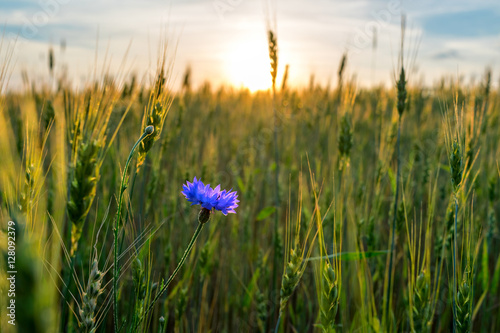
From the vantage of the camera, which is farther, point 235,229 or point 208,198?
point 235,229

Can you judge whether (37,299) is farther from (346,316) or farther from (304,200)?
(304,200)

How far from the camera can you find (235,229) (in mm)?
2006

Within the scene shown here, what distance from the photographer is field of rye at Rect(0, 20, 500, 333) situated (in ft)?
2.58

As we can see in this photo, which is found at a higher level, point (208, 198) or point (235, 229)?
point (208, 198)

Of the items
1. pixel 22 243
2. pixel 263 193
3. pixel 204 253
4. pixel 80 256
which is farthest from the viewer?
pixel 263 193

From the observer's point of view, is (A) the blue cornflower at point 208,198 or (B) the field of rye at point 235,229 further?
(A) the blue cornflower at point 208,198

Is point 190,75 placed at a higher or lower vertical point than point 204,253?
higher

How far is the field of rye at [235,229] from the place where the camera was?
0.79m

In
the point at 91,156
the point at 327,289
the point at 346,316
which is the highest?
the point at 91,156

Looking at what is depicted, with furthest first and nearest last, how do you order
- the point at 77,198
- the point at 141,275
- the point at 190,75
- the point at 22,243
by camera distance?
1. the point at 190,75
2. the point at 141,275
3. the point at 77,198
4. the point at 22,243

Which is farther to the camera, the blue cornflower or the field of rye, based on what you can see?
the blue cornflower

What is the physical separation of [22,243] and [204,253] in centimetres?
113

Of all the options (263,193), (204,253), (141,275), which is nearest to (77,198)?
(141,275)

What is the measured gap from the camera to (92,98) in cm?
92
